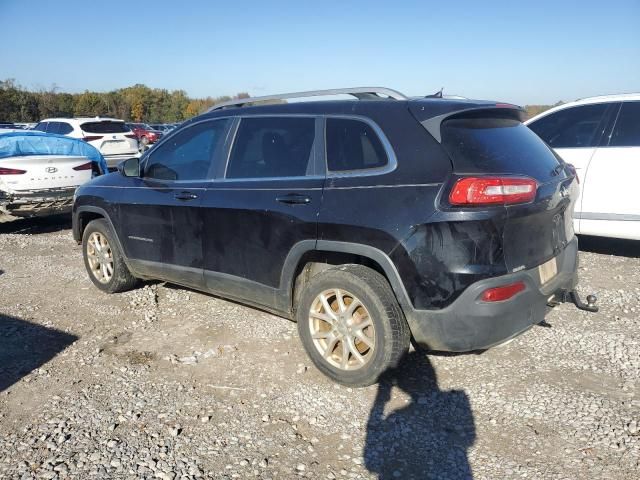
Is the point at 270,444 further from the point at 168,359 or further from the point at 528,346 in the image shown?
the point at 528,346

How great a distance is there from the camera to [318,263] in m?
3.62

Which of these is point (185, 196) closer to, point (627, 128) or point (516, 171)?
point (516, 171)

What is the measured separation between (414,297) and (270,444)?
1140mm

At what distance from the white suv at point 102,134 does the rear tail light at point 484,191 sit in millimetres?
13046

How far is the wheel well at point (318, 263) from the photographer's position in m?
3.34

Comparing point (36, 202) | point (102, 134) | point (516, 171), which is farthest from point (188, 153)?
point (102, 134)

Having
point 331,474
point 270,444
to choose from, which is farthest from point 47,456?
point 331,474

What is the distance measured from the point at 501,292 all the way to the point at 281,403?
4.87ft

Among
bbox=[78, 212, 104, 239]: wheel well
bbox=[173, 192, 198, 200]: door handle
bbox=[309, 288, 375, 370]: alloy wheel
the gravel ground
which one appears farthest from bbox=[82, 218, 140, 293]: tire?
bbox=[309, 288, 375, 370]: alloy wheel

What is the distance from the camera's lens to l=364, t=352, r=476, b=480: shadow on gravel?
2637 millimetres

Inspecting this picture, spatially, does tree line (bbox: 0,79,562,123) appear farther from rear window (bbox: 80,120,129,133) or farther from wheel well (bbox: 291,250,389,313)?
wheel well (bbox: 291,250,389,313)

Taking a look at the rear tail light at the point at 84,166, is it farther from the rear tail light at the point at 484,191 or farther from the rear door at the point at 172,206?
the rear tail light at the point at 484,191

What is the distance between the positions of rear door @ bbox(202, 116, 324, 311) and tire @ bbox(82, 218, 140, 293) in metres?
1.33

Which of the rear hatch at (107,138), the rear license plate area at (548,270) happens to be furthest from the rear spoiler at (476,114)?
the rear hatch at (107,138)
